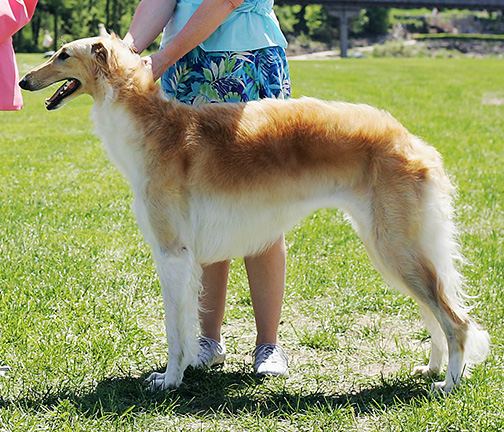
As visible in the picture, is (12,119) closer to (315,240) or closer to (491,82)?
(315,240)

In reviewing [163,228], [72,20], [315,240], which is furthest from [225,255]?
[72,20]

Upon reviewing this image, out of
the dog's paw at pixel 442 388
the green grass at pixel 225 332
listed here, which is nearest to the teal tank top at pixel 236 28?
the green grass at pixel 225 332

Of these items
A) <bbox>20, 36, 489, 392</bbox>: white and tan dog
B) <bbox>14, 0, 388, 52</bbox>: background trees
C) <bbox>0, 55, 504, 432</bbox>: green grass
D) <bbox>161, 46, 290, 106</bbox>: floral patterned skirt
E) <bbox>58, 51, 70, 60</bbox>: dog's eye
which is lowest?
<bbox>14, 0, 388, 52</bbox>: background trees

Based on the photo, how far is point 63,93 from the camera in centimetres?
310

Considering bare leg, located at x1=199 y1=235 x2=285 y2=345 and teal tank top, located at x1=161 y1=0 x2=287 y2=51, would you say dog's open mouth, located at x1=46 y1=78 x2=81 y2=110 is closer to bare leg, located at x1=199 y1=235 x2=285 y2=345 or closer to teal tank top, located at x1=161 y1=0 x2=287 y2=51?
teal tank top, located at x1=161 y1=0 x2=287 y2=51

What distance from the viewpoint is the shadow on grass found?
3.06 meters

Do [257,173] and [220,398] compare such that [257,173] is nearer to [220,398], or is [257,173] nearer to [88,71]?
[88,71]

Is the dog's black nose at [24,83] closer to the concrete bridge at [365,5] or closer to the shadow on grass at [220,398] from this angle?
the shadow on grass at [220,398]

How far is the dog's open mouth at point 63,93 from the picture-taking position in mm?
3072

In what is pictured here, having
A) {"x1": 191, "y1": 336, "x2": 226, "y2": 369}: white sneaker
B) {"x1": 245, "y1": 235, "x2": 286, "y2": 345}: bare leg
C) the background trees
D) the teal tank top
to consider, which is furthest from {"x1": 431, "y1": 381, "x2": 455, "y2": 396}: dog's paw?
the background trees

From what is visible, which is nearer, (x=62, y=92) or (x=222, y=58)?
(x=62, y=92)

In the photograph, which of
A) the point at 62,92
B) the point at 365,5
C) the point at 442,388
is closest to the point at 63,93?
the point at 62,92

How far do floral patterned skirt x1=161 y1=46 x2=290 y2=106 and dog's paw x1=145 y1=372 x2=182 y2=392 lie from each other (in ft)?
4.74

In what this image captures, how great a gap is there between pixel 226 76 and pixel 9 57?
1136mm
